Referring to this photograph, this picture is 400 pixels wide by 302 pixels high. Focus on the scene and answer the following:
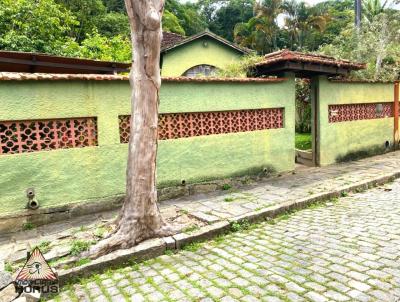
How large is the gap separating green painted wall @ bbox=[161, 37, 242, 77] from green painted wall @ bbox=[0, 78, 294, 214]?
932 centimetres

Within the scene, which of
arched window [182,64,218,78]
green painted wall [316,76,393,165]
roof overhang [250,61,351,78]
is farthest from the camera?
arched window [182,64,218,78]

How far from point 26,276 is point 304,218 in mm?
4463

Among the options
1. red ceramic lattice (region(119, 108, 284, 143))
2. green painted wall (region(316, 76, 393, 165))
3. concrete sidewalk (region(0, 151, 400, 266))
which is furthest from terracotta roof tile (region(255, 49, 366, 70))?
concrete sidewalk (region(0, 151, 400, 266))

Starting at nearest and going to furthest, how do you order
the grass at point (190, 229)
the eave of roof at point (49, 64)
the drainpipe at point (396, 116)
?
1. the grass at point (190, 229)
2. the eave of roof at point (49, 64)
3. the drainpipe at point (396, 116)

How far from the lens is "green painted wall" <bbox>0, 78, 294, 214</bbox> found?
5.70 metres

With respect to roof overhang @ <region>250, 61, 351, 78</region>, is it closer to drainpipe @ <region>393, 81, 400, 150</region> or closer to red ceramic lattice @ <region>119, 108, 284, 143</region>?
red ceramic lattice @ <region>119, 108, 284, 143</region>

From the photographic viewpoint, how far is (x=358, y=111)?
10953 mm

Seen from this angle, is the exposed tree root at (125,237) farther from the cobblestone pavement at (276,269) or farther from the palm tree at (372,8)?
the palm tree at (372,8)

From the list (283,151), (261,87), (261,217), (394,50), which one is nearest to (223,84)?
(261,87)

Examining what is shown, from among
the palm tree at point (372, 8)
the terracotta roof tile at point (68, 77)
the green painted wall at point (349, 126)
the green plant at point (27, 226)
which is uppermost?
the palm tree at point (372, 8)

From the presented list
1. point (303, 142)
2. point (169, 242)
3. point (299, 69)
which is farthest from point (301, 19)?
point (169, 242)

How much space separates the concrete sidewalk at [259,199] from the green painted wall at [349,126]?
70cm

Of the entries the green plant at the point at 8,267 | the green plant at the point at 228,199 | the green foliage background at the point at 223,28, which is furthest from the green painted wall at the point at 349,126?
the green plant at the point at 8,267

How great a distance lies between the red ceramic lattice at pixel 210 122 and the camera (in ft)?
23.3
